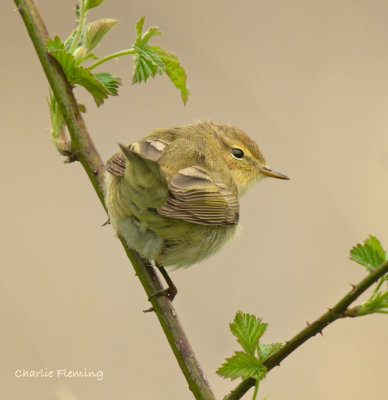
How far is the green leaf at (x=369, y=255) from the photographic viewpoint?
1154 mm

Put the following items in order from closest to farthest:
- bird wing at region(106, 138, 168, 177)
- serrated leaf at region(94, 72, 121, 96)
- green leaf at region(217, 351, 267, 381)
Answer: green leaf at region(217, 351, 267, 381) < serrated leaf at region(94, 72, 121, 96) < bird wing at region(106, 138, 168, 177)

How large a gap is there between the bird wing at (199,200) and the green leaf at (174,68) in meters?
0.48

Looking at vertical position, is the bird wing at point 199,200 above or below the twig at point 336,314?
above

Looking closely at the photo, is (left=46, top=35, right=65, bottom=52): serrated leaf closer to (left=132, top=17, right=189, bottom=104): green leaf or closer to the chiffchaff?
(left=132, top=17, right=189, bottom=104): green leaf

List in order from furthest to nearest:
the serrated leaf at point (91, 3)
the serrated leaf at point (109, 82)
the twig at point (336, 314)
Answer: the serrated leaf at point (109, 82), the serrated leaf at point (91, 3), the twig at point (336, 314)

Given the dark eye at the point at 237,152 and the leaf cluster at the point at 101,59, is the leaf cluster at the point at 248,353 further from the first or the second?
the dark eye at the point at 237,152

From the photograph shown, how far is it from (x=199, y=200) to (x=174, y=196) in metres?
0.20

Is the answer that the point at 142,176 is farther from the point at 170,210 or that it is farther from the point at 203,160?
the point at 203,160

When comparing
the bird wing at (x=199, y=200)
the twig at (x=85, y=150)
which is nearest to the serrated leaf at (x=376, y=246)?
the twig at (x=85, y=150)

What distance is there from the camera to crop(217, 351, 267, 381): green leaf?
4.15 feet

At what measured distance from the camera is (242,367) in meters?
1.29

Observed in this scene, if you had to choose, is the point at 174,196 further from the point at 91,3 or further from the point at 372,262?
the point at 372,262

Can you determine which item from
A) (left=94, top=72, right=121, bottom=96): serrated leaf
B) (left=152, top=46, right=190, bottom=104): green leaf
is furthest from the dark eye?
(left=94, top=72, right=121, bottom=96): serrated leaf

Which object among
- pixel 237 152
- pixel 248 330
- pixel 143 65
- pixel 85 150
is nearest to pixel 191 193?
pixel 85 150
